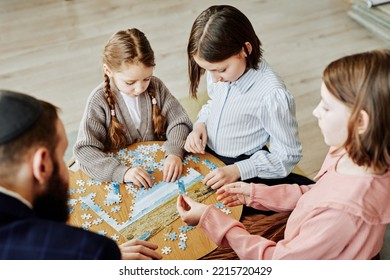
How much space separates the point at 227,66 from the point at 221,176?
0.48 metres

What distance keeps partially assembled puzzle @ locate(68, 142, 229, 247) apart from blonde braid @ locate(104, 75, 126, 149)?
63 mm

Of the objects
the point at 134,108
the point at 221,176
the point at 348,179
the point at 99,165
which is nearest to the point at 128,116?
the point at 134,108

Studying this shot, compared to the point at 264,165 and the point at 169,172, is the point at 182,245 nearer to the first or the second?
the point at 169,172

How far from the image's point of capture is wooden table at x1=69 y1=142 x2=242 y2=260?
178 cm

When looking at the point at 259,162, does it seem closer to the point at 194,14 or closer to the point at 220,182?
the point at 220,182

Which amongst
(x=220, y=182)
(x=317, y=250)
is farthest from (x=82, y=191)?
(x=317, y=250)

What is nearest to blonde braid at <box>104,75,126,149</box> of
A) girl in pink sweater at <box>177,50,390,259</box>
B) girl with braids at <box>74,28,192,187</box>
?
girl with braids at <box>74,28,192,187</box>

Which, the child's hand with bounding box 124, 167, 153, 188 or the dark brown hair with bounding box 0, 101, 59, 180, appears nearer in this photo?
the dark brown hair with bounding box 0, 101, 59, 180

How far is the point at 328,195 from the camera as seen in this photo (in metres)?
1.51

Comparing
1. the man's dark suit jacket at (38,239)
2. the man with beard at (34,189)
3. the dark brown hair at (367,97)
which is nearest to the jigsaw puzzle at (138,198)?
the man with beard at (34,189)

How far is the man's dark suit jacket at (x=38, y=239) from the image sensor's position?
116 centimetres

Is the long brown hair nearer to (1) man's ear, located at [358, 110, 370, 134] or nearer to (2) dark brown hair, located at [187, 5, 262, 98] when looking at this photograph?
(2) dark brown hair, located at [187, 5, 262, 98]

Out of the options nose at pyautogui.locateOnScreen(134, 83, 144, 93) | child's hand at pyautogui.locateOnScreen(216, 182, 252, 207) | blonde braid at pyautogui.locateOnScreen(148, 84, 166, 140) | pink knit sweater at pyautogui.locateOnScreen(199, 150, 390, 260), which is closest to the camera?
pink knit sweater at pyautogui.locateOnScreen(199, 150, 390, 260)
